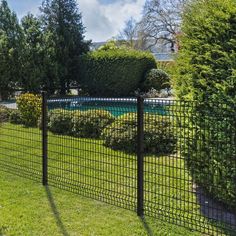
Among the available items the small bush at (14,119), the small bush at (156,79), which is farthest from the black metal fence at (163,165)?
the small bush at (156,79)

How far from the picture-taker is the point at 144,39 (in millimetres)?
40188

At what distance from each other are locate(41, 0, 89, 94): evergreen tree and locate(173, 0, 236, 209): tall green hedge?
18.5m

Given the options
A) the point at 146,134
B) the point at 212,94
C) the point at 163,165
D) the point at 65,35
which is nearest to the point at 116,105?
the point at 163,165

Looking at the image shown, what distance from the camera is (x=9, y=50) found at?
67.1 ft

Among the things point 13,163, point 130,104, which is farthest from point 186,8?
point 13,163

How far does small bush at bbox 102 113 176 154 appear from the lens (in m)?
4.97

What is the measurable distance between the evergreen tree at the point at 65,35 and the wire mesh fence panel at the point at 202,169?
18.7 meters

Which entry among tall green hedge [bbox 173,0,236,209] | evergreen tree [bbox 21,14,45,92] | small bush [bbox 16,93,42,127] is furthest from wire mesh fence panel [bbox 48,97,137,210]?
evergreen tree [bbox 21,14,45,92]

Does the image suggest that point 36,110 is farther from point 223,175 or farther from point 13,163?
point 223,175

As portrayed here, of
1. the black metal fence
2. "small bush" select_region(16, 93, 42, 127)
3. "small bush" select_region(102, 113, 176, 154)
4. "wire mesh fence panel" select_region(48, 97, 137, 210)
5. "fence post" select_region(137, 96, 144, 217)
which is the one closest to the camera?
the black metal fence

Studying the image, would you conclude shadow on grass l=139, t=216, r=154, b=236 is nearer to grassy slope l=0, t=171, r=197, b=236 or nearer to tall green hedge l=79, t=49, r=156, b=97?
grassy slope l=0, t=171, r=197, b=236

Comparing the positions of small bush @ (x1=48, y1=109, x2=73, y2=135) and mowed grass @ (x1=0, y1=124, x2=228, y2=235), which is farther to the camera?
small bush @ (x1=48, y1=109, x2=73, y2=135)

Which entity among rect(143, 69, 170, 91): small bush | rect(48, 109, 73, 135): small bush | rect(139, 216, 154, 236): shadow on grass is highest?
rect(143, 69, 170, 91): small bush

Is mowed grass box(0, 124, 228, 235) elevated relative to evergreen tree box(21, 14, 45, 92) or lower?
lower
